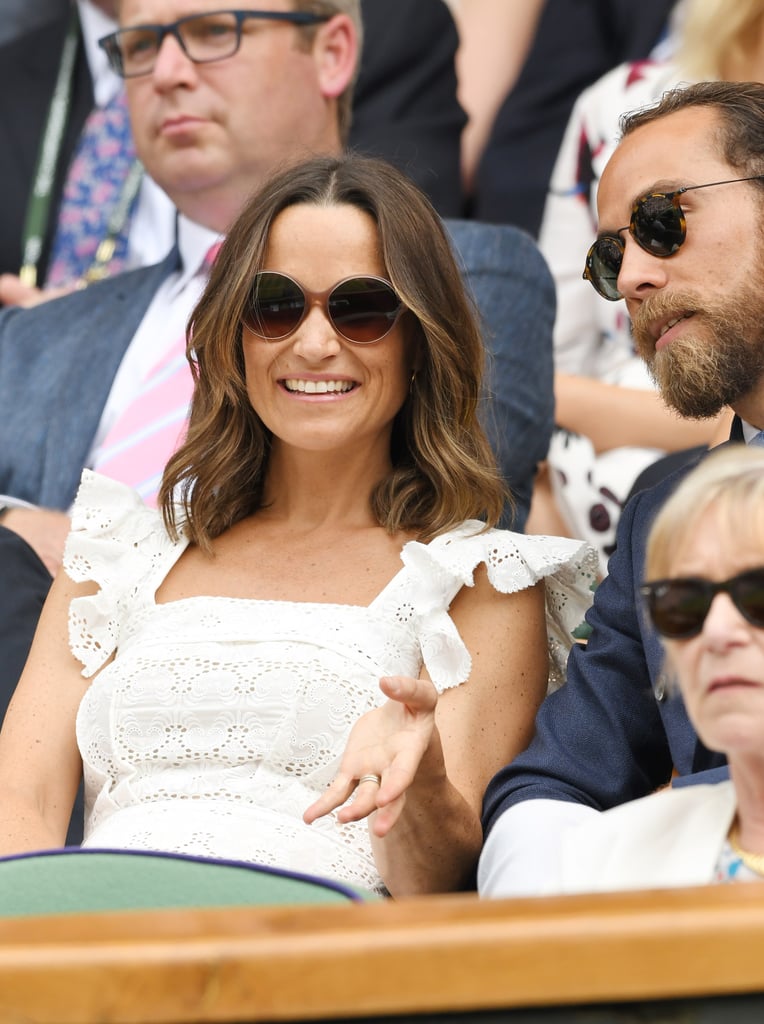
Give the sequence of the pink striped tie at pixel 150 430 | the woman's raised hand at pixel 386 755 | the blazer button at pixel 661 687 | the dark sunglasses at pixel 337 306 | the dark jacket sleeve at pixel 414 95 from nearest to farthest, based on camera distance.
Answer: the woman's raised hand at pixel 386 755 → the blazer button at pixel 661 687 → the dark sunglasses at pixel 337 306 → the pink striped tie at pixel 150 430 → the dark jacket sleeve at pixel 414 95

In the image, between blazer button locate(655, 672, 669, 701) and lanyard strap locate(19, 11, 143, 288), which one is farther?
lanyard strap locate(19, 11, 143, 288)

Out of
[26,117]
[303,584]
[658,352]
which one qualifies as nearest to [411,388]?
[303,584]

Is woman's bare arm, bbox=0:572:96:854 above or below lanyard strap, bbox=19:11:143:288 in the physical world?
below

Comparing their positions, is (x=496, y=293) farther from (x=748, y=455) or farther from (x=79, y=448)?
(x=748, y=455)

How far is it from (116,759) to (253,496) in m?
0.47

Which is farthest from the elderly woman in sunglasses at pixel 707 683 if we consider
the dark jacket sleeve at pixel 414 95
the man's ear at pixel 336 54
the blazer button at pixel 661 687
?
the dark jacket sleeve at pixel 414 95

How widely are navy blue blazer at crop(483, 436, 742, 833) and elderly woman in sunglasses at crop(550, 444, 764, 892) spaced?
1.37 ft

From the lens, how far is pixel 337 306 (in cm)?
217

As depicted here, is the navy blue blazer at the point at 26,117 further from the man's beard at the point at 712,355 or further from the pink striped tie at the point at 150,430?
the man's beard at the point at 712,355

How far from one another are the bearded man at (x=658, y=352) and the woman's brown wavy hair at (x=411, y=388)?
0.29 metres

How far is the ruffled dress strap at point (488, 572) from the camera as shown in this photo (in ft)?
6.81

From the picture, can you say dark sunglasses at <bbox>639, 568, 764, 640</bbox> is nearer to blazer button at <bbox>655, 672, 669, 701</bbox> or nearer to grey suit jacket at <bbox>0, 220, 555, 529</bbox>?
blazer button at <bbox>655, 672, 669, 701</bbox>

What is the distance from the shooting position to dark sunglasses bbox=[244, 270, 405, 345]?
217 centimetres

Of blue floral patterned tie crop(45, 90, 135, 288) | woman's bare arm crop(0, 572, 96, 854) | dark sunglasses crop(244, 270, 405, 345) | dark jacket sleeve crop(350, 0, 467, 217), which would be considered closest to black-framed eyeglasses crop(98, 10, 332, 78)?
dark jacket sleeve crop(350, 0, 467, 217)
